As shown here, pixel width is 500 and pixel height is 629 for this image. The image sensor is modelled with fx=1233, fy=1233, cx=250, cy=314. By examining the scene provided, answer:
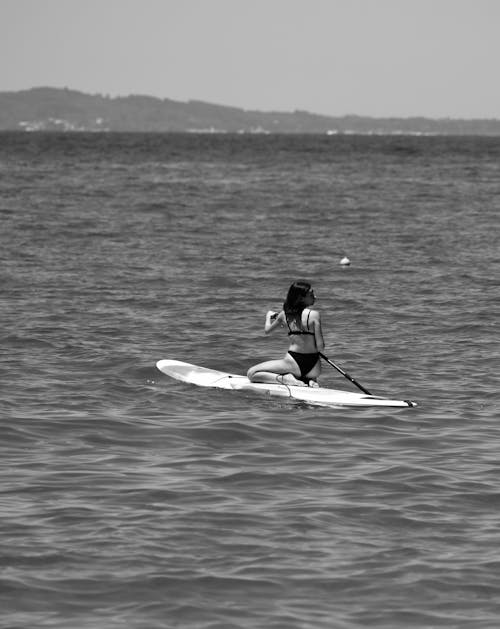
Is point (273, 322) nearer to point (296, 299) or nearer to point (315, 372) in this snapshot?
point (296, 299)

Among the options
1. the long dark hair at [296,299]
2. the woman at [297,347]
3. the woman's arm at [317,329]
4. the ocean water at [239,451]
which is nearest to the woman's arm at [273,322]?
the woman at [297,347]

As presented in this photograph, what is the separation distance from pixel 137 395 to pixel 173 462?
11.9ft

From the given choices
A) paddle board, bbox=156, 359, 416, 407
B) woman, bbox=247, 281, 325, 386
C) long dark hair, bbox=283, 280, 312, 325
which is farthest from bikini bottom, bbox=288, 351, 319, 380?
long dark hair, bbox=283, 280, 312, 325

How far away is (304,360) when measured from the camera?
16.4 metres

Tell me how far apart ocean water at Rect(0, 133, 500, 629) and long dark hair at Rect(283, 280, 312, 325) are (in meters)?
1.20

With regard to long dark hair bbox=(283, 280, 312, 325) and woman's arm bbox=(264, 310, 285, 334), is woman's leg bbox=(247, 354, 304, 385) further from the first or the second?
long dark hair bbox=(283, 280, 312, 325)

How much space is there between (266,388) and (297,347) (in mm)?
719

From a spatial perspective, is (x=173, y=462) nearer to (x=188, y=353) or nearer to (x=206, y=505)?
(x=206, y=505)

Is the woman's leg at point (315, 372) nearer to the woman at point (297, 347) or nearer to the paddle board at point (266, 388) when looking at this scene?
the woman at point (297, 347)

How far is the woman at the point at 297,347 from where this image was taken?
16094 mm

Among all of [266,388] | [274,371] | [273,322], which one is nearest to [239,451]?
[266,388]

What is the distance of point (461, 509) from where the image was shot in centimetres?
1116

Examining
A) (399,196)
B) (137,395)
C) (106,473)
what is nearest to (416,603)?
(106,473)

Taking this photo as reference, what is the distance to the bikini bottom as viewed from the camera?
1641cm
